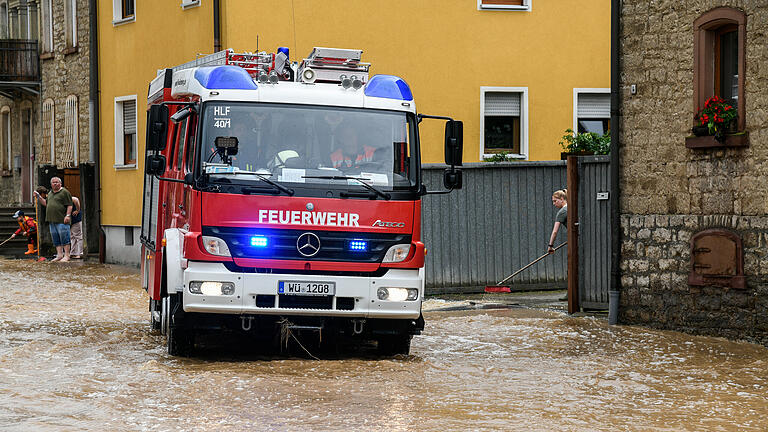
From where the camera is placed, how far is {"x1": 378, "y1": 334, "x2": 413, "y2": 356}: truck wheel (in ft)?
39.8

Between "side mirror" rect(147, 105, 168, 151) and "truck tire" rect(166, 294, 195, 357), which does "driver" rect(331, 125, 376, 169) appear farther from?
"truck tire" rect(166, 294, 195, 357)

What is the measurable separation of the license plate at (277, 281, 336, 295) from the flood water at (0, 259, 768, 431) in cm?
66

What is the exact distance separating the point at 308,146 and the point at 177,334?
2.10 m

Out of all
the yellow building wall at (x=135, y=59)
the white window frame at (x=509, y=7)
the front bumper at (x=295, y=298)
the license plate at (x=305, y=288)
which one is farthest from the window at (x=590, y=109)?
the license plate at (x=305, y=288)

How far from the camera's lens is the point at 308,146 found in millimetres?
11516

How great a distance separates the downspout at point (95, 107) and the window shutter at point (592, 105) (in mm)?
11110

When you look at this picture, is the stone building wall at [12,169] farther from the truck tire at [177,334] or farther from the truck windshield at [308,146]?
the truck windshield at [308,146]

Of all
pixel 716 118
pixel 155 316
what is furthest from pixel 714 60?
pixel 155 316

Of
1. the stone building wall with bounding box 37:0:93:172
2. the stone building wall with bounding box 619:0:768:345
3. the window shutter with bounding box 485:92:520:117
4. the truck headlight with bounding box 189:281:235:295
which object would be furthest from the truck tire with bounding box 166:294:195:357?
the stone building wall with bounding box 37:0:93:172

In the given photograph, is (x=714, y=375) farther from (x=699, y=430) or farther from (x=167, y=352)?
(x=167, y=352)

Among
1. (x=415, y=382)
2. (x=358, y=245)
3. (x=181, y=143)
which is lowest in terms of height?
(x=415, y=382)

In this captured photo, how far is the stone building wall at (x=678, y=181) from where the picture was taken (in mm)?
13367

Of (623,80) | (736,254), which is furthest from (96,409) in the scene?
(623,80)

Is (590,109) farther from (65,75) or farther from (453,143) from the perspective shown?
→ (65,75)
